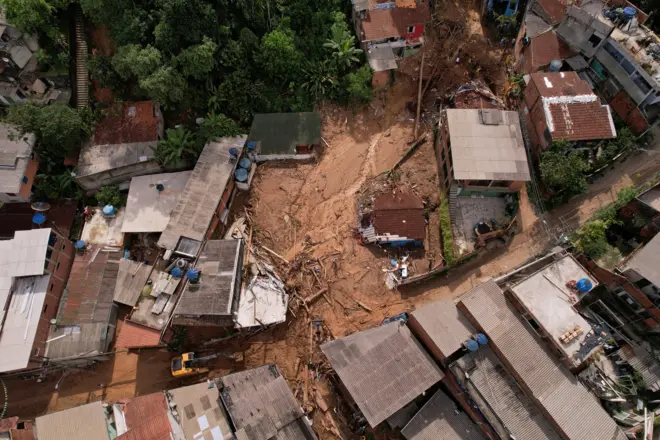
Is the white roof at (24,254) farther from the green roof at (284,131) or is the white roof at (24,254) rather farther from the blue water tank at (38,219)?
the green roof at (284,131)

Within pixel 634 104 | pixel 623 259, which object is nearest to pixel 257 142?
pixel 623 259

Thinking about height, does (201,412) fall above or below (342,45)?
below

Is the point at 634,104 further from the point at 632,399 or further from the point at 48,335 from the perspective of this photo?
the point at 48,335

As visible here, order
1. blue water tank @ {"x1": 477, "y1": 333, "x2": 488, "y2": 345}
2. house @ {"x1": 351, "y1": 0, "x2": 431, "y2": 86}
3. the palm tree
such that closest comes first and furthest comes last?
blue water tank @ {"x1": 477, "y1": 333, "x2": 488, "y2": 345} < the palm tree < house @ {"x1": 351, "y1": 0, "x2": 431, "y2": 86}

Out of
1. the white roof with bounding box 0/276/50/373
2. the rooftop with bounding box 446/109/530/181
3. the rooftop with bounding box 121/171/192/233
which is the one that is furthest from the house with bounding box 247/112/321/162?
the white roof with bounding box 0/276/50/373

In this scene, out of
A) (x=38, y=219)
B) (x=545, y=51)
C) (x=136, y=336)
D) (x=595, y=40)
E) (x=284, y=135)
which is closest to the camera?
(x=136, y=336)

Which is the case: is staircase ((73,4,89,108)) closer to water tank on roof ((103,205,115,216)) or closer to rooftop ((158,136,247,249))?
water tank on roof ((103,205,115,216))

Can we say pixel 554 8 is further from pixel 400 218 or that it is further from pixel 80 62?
pixel 80 62

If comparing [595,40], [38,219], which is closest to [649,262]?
[595,40]
